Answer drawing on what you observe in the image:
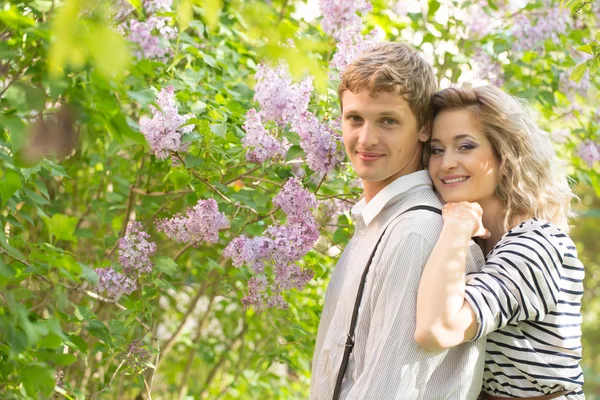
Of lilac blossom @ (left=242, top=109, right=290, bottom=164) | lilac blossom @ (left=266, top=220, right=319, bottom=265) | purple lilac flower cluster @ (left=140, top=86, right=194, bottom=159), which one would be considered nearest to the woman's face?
lilac blossom @ (left=266, top=220, right=319, bottom=265)

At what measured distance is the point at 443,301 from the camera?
174 cm

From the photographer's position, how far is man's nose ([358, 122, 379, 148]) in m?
2.10

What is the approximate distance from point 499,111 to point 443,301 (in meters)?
0.64

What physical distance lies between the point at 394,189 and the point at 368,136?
16cm

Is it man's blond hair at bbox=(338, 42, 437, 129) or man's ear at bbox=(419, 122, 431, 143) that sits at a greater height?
man's blond hair at bbox=(338, 42, 437, 129)

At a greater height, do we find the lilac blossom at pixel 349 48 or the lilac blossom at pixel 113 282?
the lilac blossom at pixel 349 48

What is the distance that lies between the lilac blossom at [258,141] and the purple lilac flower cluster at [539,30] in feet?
5.38

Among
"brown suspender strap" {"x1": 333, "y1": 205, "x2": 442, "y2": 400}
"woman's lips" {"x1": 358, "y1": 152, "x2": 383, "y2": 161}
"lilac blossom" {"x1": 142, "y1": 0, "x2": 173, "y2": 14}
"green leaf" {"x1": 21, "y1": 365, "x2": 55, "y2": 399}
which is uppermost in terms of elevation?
"lilac blossom" {"x1": 142, "y1": 0, "x2": 173, "y2": 14}

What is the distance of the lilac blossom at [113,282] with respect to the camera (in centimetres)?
259

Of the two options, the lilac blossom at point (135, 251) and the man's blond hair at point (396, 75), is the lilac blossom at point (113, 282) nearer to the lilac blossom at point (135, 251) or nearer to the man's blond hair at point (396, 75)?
the lilac blossom at point (135, 251)

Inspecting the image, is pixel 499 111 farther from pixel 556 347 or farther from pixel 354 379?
pixel 354 379

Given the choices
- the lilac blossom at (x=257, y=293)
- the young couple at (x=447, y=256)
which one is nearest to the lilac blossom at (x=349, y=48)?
the young couple at (x=447, y=256)

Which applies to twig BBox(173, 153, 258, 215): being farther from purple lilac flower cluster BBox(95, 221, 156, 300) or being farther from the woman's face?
the woman's face

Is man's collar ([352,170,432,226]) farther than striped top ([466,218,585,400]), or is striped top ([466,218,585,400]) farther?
man's collar ([352,170,432,226])
